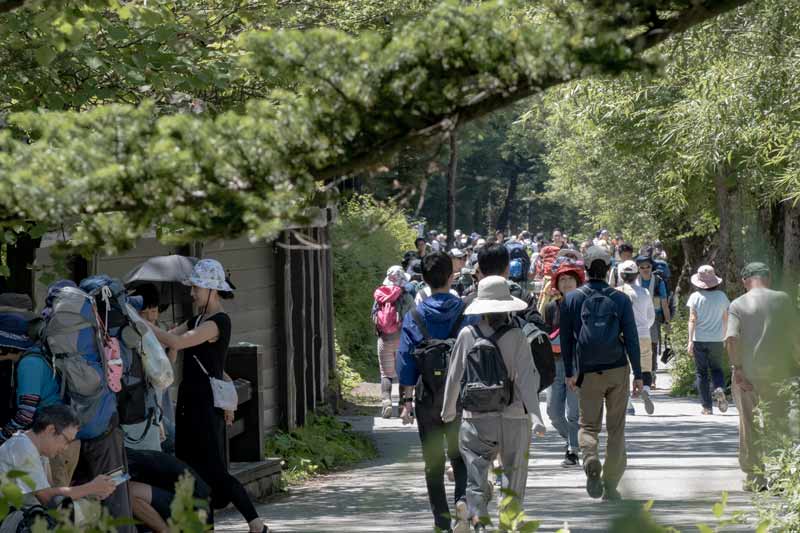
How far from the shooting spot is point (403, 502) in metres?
11.5

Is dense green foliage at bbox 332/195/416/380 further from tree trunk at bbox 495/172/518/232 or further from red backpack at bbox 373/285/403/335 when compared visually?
tree trunk at bbox 495/172/518/232

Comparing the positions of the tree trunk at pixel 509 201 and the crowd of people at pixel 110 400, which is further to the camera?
the tree trunk at pixel 509 201

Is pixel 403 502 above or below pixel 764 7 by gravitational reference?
below

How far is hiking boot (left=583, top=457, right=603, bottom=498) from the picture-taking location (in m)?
10.9

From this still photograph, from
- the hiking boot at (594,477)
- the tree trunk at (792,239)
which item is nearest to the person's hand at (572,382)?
the hiking boot at (594,477)

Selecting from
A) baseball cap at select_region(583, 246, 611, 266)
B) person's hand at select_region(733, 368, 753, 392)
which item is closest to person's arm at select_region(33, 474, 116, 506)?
baseball cap at select_region(583, 246, 611, 266)

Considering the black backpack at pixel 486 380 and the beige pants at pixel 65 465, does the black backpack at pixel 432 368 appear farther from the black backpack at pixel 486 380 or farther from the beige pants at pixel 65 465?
the beige pants at pixel 65 465

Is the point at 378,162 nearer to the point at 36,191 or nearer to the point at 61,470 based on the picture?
the point at 36,191

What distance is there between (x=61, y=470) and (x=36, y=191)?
338 centimetres

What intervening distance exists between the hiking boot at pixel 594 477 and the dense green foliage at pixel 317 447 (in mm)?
2986

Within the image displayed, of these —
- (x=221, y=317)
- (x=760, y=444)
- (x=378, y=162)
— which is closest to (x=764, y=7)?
(x=760, y=444)

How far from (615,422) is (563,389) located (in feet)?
6.26

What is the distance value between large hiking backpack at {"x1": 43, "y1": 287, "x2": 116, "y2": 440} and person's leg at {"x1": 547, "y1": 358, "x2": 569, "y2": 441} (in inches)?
231

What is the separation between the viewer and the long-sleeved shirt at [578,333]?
1081 cm
